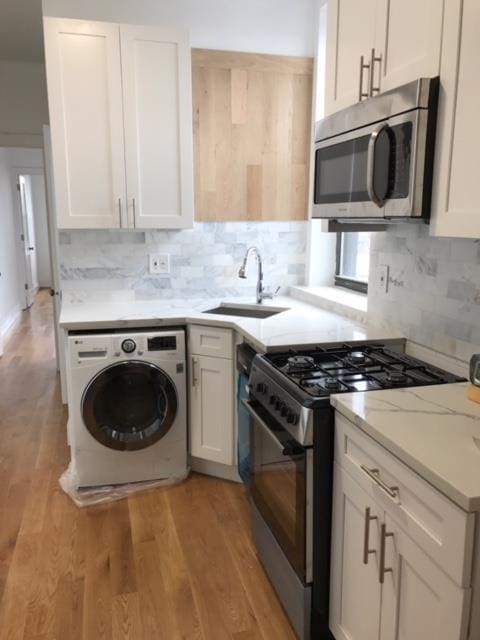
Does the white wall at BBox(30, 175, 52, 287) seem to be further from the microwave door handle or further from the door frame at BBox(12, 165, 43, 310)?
the microwave door handle

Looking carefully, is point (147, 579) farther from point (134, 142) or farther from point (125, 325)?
point (134, 142)

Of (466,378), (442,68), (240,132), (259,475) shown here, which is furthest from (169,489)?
(442,68)

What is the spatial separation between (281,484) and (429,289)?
3.12 ft

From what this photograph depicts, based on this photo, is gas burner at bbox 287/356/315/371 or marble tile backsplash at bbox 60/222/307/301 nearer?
gas burner at bbox 287/356/315/371

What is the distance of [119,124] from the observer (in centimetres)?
287

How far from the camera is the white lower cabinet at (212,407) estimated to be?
9.13ft

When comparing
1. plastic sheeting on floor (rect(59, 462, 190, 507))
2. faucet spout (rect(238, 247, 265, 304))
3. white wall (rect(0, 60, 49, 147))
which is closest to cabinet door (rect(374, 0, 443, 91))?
faucet spout (rect(238, 247, 265, 304))

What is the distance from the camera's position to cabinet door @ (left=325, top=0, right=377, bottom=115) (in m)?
1.88

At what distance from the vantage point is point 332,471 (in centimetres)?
167

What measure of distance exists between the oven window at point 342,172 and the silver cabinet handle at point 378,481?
899 millimetres

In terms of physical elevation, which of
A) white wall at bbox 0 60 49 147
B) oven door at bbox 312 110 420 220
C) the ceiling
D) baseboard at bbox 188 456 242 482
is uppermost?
the ceiling

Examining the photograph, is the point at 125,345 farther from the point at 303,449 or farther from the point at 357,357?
the point at 303,449

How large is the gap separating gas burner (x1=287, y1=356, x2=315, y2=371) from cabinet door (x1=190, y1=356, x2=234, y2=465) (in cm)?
78

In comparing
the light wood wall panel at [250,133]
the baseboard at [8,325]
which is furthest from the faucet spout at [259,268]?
the baseboard at [8,325]
